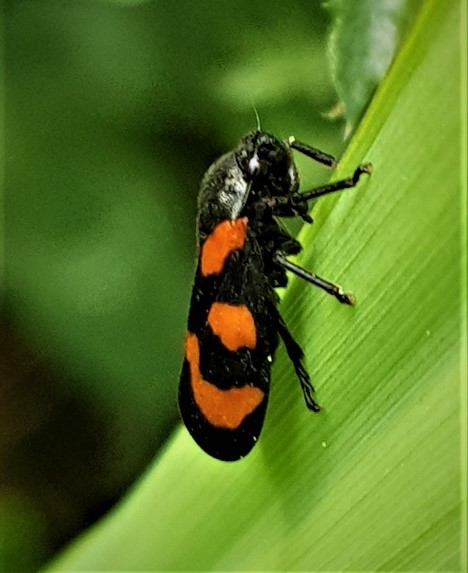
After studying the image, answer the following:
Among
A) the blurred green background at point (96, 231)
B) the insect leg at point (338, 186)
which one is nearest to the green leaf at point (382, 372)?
the insect leg at point (338, 186)

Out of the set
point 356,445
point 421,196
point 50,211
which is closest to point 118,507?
point 50,211

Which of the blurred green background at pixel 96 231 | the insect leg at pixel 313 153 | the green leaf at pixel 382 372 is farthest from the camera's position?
the blurred green background at pixel 96 231

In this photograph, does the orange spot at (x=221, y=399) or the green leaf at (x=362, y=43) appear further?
the orange spot at (x=221, y=399)

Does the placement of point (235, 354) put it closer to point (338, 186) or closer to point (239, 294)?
point (239, 294)

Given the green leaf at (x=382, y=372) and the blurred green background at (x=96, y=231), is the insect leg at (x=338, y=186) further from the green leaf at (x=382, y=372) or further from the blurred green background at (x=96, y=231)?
the blurred green background at (x=96, y=231)

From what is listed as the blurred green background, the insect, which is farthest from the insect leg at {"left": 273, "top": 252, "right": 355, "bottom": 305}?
the blurred green background
